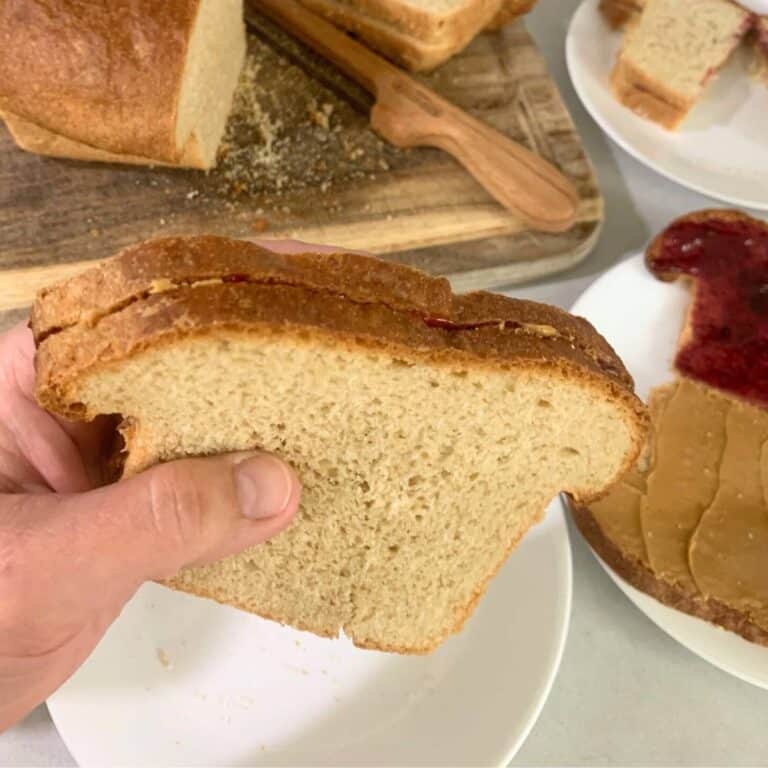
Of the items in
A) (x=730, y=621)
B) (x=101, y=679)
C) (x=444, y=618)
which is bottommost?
(x=101, y=679)

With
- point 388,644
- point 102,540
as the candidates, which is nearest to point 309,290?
point 102,540

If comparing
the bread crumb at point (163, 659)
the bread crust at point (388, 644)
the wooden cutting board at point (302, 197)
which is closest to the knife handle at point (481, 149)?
the wooden cutting board at point (302, 197)

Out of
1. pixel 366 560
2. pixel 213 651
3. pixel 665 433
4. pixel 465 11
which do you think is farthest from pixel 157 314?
pixel 465 11

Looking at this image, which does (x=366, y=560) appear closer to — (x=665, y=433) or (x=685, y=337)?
(x=665, y=433)

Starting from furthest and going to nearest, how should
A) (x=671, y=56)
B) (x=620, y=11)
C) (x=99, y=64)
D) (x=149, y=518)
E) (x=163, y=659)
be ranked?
(x=620, y=11) < (x=671, y=56) < (x=99, y=64) < (x=163, y=659) < (x=149, y=518)

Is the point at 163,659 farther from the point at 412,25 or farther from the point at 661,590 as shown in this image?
the point at 412,25

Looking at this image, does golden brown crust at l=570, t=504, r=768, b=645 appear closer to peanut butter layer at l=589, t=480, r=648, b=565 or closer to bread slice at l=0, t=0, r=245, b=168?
peanut butter layer at l=589, t=480, r=648, b=565

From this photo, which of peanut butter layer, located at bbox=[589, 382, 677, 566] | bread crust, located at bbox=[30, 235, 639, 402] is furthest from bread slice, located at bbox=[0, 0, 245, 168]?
peanut butter layer, located at bbox=[589, 382, 677, 566]
